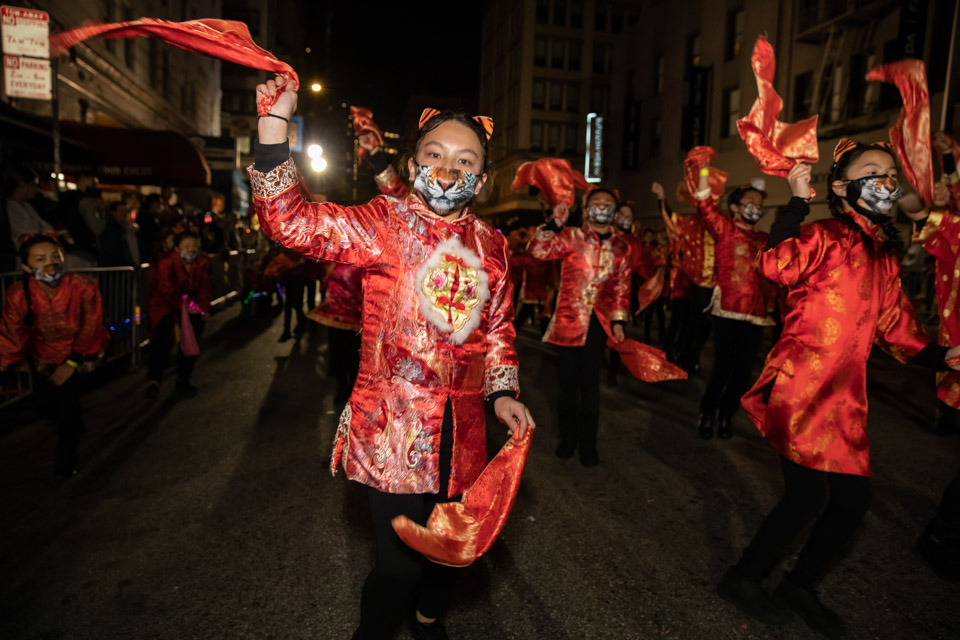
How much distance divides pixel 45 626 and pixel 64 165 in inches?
450

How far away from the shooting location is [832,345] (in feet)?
9.40

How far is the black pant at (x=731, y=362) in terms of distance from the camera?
5.68 meters

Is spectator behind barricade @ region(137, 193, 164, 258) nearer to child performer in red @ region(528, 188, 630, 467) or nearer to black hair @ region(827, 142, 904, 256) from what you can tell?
child performer in red @ region(528, 188, 630, 467)

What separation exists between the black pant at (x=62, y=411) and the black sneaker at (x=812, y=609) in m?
4.66

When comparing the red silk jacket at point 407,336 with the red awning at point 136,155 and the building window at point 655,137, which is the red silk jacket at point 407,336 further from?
the building window at point 655,137

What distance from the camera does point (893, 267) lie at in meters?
2.95

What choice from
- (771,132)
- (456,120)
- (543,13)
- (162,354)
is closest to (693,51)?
(543,13)

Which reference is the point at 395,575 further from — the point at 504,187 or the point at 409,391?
the point at 504,187

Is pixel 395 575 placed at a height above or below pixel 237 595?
above

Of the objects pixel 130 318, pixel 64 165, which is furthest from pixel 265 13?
pixel 130 318

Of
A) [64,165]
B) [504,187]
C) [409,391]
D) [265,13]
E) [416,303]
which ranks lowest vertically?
[409,391]

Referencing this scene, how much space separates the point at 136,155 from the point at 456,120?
13952 millimetres

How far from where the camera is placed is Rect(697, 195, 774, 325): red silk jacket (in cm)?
574

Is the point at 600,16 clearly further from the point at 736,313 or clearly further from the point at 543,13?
the point at 736,313
